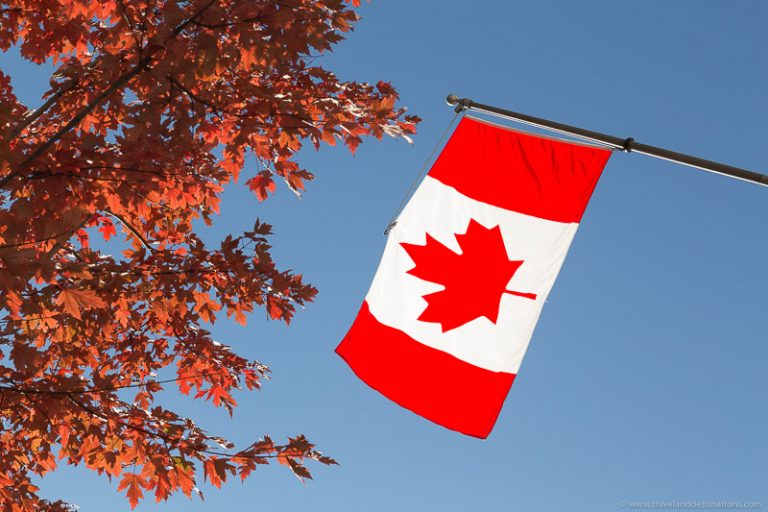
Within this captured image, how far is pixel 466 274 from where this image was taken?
21.2 ft

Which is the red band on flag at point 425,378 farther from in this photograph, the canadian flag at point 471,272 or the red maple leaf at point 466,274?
the red maple leaf at point 466,274

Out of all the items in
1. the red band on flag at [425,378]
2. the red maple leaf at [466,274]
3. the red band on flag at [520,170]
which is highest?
the red band on flag at [520,170]

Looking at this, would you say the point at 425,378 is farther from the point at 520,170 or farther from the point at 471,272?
the point at 520,170

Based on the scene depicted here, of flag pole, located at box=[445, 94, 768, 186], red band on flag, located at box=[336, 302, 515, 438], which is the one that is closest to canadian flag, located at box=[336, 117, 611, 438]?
red band on flag, located at box=[336, 302, 515, 438]

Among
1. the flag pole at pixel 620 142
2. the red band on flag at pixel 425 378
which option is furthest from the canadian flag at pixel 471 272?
the flag pole at pixel 620 142

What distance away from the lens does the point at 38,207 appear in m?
5.92

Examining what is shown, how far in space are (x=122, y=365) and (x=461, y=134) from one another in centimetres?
433

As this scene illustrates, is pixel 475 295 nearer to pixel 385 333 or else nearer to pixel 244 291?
pixel 385 333

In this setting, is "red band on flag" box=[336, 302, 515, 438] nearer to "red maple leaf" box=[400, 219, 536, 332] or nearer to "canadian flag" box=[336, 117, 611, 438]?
"canadian flag" box=[336, 117, 611, 438]

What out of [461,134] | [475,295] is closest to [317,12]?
[461,134]

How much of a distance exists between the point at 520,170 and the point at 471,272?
985mm

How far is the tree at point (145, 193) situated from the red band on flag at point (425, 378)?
0.75 metres

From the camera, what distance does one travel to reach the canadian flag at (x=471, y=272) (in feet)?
20.5

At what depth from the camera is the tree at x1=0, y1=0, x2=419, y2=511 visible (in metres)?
5.60
